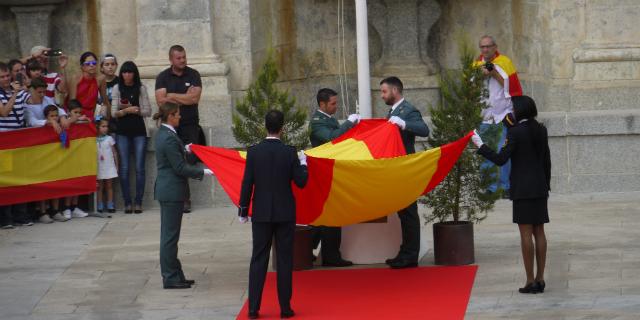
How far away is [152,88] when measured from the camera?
1956cm

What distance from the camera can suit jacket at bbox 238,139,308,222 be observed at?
12.6m

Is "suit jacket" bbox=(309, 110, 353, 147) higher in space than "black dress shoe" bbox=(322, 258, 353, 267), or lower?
higher

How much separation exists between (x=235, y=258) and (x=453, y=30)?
7.11 meters

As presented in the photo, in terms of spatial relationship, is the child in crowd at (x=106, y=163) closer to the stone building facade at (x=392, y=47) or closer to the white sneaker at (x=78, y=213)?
the white sneaker at (x=78, y=213)

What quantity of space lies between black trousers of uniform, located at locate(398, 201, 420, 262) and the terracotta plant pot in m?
0.28

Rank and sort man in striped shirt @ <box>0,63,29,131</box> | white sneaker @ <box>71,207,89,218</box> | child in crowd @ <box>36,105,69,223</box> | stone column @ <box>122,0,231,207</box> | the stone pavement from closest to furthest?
the stone pavement < man in striped shirt @ <box>0,63,29,131</box> < child in crowd @ <box>36,105,69,223</box> < white sneaker @ <box>71,207,89,218</box> < stone column @ <box>122,0,231,207</box>

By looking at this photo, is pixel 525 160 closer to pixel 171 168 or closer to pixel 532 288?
pixel 532 288

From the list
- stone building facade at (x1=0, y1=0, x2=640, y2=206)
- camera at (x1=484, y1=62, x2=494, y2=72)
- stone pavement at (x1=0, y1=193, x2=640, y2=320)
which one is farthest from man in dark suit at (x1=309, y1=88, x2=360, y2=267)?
stone building facade at (x1=0, y1=0, x2=640, y2=206)

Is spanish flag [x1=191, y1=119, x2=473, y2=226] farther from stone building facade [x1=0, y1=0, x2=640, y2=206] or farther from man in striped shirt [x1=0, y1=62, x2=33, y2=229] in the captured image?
stone building facade [x1=0, y1=0, x2=640, y2=206]

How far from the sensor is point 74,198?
18.6m

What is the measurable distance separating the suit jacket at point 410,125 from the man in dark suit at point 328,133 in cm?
50

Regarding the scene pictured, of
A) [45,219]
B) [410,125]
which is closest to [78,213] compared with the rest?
[45,219]

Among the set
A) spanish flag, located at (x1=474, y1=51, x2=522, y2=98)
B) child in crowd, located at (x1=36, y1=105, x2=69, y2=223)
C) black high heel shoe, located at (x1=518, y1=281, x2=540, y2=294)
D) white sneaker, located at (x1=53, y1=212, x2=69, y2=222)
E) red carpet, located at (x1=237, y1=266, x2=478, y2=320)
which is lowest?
red carpet, located at (x1=237, y1=266, x2=478, y2=320)

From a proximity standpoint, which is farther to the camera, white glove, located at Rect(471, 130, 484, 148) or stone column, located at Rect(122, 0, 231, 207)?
stone column, located at Rect(122, 0, 231, 207)
